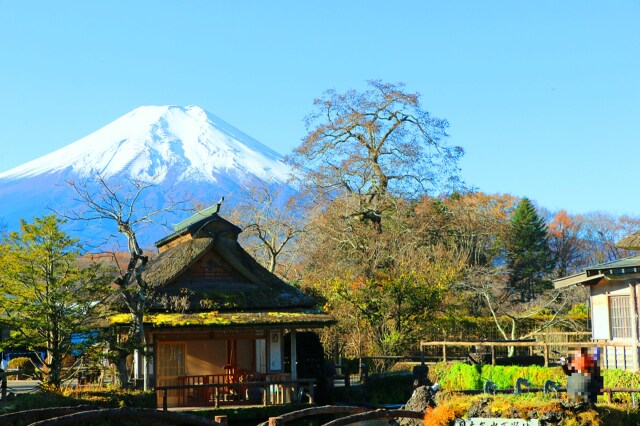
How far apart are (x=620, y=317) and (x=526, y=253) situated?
3019cm

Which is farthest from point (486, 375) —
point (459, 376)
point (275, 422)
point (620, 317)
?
point (275, 422)

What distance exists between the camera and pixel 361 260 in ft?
123

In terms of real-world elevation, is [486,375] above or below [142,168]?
below

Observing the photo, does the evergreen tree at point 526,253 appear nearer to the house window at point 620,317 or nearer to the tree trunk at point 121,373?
the house window at point 620,317

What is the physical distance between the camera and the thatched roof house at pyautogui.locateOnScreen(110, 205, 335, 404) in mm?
25531

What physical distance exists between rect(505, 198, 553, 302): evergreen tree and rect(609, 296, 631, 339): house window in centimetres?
2823

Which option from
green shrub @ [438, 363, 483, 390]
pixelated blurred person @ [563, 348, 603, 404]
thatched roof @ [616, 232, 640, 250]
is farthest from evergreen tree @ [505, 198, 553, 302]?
pixelated blurred person @ [563, 348, 603, 404]

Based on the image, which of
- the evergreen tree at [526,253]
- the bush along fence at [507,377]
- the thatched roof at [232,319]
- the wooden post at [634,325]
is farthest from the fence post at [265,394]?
the evergreen tree at [526,253]

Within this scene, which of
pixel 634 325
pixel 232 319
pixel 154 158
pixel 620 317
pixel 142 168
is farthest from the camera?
pixel 154 158

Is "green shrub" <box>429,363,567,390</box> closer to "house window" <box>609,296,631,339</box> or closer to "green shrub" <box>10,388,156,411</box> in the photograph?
"house window" <box>609,296,631,339</box>

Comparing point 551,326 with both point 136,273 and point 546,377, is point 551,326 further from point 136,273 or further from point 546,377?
point 136,273

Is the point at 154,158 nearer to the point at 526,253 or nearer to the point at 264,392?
the point at 526,253

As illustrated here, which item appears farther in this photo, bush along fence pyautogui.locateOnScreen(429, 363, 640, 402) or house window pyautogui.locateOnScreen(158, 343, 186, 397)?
house window pyautogui.locateOnScreen(158, 343, 186, 397)

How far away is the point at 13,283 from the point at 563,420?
13.8m
